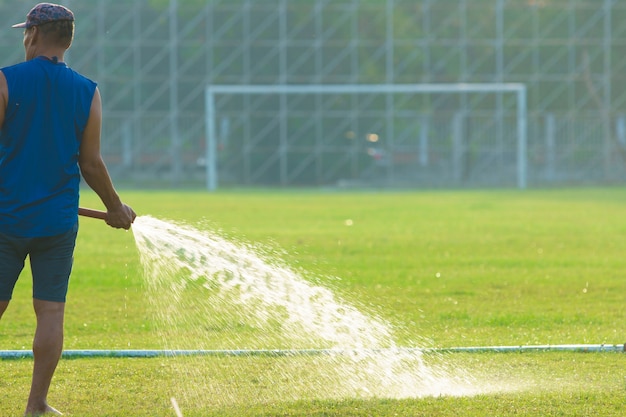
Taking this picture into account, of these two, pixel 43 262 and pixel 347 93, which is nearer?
pixel 43 262

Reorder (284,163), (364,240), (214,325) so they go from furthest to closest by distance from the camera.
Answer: (284,163) < (364,240) < (214,325)

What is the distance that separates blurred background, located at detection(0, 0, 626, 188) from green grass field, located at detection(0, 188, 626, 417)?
23.6 m

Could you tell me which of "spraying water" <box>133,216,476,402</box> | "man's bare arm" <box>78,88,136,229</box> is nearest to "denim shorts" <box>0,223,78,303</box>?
"man's bare arm" <box>78,88,136,229</box>

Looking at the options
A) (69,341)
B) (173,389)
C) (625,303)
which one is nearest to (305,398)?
(173,389)

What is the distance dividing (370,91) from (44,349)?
38281 mm

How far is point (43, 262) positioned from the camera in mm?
5027

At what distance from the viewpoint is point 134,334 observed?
7.73 metres

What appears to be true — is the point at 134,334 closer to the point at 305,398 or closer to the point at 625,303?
the point at 305,398

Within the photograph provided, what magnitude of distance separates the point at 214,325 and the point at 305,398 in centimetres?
278

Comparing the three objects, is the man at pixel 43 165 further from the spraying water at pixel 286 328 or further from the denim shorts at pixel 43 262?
the spraying water at pixel 286 328

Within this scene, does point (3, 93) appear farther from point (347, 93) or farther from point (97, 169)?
point (347, 93)

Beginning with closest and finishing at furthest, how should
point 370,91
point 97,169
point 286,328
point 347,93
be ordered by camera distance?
point 97,169, point 286,328, point 370,91, point 347,93

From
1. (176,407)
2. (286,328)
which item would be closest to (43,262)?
(176,407)

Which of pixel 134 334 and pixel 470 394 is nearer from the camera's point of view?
pixel 470 394
